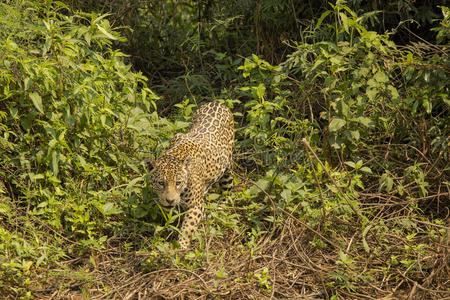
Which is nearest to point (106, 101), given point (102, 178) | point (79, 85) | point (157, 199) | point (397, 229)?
point (79, 85)

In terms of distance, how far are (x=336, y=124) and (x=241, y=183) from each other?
1.58 metres

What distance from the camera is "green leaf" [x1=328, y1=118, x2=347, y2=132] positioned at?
6.78 m

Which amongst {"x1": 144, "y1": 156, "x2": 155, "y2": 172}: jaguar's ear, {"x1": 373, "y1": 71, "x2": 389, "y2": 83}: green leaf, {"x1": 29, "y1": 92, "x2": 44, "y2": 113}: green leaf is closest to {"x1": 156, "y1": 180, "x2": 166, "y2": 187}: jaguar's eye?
{"x1": 144, "y1": 156, "x2": 155, "y2": 172}: jaguar's ear

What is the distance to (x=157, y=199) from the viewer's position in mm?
6449

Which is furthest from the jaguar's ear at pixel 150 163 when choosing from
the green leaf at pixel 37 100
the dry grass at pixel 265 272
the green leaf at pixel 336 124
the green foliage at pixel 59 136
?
the green leaf at pixel 336 124

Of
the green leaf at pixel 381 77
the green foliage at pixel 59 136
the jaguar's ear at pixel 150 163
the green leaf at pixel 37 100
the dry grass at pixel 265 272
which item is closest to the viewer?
the dry grass at pixel 265 272

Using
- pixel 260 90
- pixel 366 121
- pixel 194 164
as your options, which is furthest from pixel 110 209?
pixel 366 121

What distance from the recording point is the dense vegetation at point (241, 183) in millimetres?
5770

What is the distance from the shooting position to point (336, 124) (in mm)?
6805

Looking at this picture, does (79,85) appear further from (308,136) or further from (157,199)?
(308,136)

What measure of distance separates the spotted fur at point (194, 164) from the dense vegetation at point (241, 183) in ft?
0.70

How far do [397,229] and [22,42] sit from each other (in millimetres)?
4882

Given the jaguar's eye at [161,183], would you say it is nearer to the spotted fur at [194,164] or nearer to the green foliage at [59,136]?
the spotted fur at [194,164]

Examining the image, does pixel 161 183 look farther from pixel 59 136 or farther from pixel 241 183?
pixel 241 183
